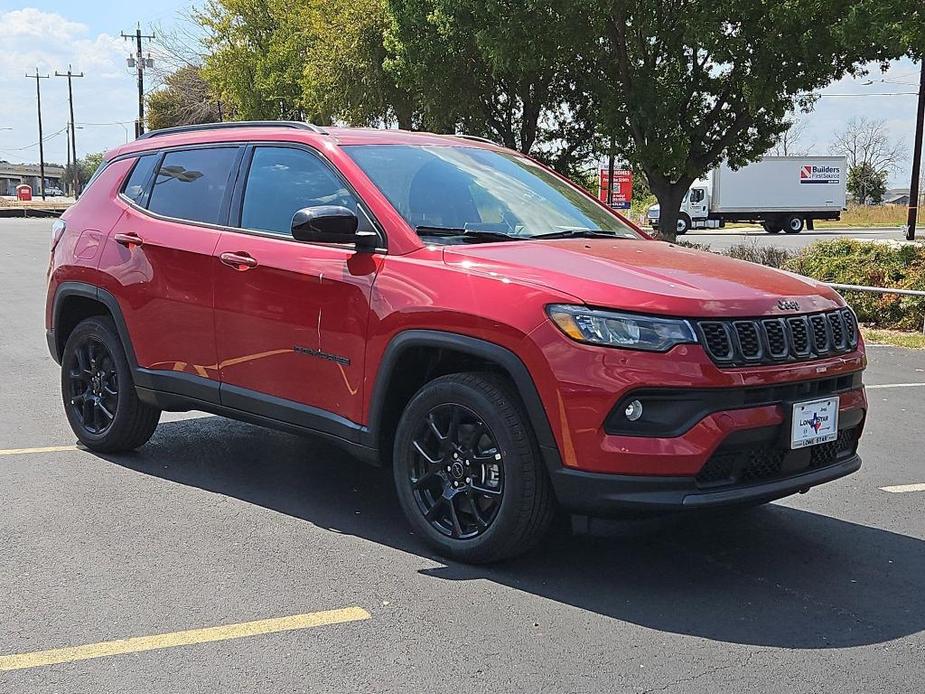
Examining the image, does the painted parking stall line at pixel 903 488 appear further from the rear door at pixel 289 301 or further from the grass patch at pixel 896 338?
the grass patch at pixel 896 338

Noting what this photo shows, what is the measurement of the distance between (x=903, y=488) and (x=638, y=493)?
2646 millimetres

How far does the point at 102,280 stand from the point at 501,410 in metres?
3.01

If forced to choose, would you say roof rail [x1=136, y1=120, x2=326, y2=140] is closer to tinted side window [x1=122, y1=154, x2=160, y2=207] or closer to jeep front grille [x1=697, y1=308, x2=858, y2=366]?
tinted side window [x1=122, y1=154, x2=160, y2=207]

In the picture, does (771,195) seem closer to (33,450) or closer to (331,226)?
(33,450)

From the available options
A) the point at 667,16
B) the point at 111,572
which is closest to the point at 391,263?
the point at 111,572

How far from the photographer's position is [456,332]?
4.43 m

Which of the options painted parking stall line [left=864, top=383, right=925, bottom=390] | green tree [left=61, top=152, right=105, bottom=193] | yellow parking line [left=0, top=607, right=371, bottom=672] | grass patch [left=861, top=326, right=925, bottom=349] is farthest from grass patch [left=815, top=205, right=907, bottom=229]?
green tree [left=61, top=152, right=105, bottom=193]

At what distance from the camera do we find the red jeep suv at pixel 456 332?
4043mm

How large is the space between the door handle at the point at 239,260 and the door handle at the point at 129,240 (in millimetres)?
802

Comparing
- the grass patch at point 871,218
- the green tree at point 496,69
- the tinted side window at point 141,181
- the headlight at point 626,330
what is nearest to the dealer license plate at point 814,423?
the headlight at point 626,330

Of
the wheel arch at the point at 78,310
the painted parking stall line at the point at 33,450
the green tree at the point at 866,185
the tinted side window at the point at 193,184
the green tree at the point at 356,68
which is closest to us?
the tinted side window at the point at 193,184

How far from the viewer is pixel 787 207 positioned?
47312mm

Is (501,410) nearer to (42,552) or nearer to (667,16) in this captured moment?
(42,552)

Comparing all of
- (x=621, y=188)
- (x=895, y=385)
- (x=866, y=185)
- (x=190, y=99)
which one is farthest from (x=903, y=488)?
(x=866, y=185)
